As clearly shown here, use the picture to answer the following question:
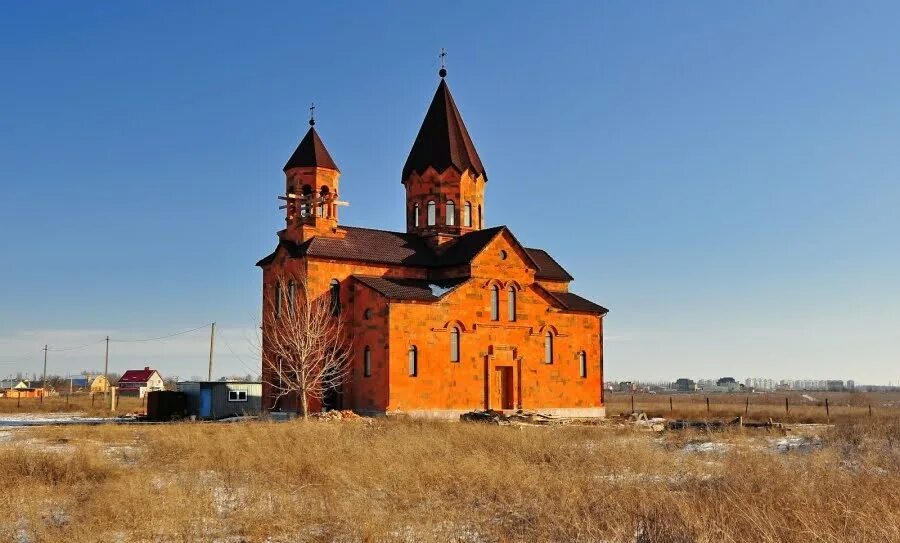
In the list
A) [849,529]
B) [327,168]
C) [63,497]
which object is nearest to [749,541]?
[849,529]

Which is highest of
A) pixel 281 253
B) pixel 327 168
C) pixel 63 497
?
pixel 327 168

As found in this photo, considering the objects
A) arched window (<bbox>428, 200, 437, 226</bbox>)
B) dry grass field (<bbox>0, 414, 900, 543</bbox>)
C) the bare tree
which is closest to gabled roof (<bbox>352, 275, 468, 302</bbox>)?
the bare tree

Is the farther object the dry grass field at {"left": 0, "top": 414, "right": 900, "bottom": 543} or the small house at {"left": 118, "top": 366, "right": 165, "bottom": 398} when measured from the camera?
the small house at {"left": 118, "top": 366, "right": 165, "bottom": 398}

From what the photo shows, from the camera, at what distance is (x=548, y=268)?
39.8 metres

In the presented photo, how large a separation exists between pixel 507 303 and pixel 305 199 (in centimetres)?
947

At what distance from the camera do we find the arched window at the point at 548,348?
118 ft

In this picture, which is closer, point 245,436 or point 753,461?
point 753,461

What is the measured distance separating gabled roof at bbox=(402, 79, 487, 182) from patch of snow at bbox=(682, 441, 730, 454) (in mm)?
19371

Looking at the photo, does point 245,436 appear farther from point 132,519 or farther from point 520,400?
point 520,400

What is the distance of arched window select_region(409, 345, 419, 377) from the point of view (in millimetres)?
31859

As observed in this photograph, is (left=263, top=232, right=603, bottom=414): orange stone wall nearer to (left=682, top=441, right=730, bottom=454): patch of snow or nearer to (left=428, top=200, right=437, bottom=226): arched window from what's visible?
(left=428, top=200, right=437, bottom=226): arched window

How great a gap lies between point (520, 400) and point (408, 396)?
17.7ft

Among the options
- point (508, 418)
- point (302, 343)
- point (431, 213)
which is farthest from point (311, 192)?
point (508, 418)

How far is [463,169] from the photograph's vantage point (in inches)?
1462
